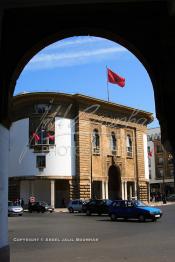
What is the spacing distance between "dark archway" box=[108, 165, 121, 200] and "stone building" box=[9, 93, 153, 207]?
3.75 ft

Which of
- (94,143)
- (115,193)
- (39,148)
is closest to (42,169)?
(39,148)

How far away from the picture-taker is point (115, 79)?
50.2 metres

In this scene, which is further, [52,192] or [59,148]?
[59,148]

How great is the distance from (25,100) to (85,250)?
135 feet

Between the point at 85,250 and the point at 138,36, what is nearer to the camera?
the point at 138,36

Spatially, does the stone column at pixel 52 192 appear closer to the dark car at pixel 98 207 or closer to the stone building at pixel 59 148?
the stone building at pixel 59 148

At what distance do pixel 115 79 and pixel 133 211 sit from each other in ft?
80.6

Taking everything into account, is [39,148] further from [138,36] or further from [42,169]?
[138,36]

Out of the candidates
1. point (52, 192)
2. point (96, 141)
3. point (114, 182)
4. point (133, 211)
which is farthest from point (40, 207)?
point (133, 211)

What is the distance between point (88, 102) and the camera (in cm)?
5450

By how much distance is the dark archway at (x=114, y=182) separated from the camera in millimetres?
58406

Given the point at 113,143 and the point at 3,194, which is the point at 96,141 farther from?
the point at 3,194

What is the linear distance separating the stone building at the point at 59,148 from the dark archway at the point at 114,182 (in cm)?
114

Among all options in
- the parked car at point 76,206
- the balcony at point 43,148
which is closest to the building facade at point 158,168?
the balcony at point 43,148
